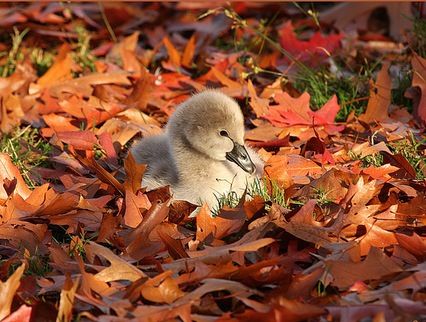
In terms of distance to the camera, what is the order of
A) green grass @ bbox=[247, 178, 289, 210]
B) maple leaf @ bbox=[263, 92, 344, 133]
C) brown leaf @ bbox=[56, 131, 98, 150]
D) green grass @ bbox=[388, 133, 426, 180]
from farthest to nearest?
maple leaf @ bbox=[263, 92, 344, 133]
brown leaf @ bbox=[56, 131, 98, 150]
green grass @ bbox=[388, 133, 426, 180]
green grass @ bbox=[247, 178, 289, 210]

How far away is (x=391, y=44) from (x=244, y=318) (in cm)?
385

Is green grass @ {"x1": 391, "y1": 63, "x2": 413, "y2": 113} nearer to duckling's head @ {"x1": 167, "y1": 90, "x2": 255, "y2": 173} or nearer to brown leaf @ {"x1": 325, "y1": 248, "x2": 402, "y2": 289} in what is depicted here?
duckling's head @ {"x1": 167, "y1": 90, "x2": 255, "y2": 173}

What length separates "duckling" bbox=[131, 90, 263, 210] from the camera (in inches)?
165

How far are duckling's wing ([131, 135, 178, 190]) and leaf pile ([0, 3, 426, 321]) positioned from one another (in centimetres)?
16

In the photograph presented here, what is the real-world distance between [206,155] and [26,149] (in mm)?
1227

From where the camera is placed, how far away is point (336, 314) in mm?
3037

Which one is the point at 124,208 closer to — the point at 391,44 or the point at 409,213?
the point at 409,213

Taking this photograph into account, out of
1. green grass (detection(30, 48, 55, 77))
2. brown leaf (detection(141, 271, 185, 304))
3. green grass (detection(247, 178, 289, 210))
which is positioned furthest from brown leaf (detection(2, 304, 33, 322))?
green grass (detection(30, 48, 55, 77))

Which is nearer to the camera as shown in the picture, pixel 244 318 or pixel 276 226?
pixel 244 318

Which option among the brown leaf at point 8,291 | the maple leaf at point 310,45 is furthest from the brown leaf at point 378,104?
the brown leaf at point 8,291

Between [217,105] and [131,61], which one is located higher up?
[217,105]

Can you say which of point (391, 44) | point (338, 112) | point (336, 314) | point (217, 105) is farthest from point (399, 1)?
point (336, 314)

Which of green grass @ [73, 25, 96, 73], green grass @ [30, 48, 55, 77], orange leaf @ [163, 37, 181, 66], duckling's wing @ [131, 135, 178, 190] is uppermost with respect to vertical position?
duckling's wing @ [131, 135, 178, 190]

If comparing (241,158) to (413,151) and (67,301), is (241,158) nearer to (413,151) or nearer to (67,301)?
(413,151)
